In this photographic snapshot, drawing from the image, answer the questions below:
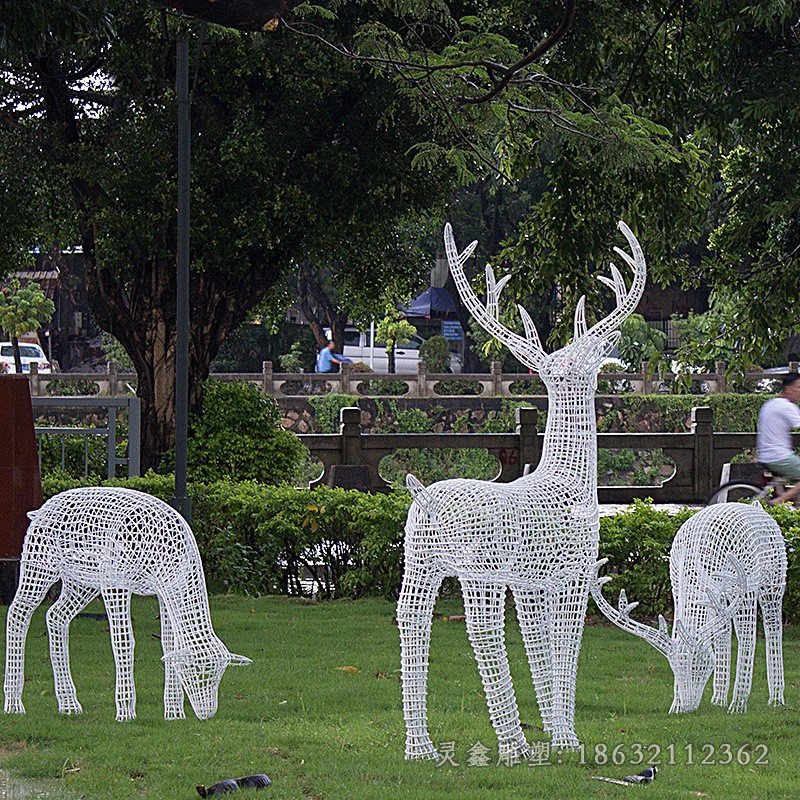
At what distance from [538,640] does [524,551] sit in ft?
1.63

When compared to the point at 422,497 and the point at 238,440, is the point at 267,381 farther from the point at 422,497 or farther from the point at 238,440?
the point at 422,497

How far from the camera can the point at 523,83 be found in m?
11.1

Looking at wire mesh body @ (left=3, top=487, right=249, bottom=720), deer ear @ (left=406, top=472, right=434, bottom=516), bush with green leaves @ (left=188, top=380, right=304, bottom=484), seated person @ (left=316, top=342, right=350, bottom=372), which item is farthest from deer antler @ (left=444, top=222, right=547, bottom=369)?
seated person @ (left=316, top=342, right=350, bottom=372)

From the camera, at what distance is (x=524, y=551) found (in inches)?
225

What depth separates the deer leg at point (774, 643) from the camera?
278 inches

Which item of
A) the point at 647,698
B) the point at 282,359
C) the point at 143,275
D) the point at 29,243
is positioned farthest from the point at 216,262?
the point at 282,359

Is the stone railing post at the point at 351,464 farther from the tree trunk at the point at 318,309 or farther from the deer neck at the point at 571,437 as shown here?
the tree trunk at the point at 318,309

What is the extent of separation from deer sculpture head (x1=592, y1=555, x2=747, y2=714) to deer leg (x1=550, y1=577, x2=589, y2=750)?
94 centimetres

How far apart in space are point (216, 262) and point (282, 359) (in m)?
28.9

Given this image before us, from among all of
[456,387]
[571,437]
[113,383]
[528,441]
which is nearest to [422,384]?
[456,387]

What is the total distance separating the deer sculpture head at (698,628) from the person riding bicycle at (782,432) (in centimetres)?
466

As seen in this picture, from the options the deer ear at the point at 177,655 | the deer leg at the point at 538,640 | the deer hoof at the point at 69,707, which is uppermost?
the deer leg at the point at 538,640

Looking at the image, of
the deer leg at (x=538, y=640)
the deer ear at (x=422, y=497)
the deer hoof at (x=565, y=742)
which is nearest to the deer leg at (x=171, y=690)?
the deer ear at (x=422, y=497)

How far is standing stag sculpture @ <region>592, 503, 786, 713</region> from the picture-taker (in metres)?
6.81
